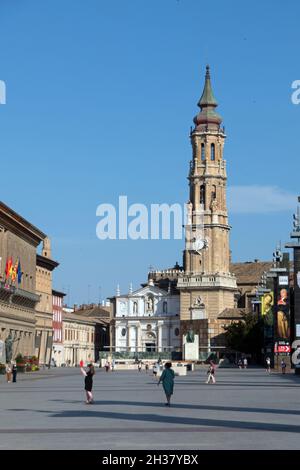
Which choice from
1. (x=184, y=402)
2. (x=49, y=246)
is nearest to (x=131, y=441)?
(x=184, y=402)

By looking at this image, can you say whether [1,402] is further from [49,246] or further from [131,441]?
[49,246]

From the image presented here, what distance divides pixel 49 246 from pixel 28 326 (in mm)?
40171

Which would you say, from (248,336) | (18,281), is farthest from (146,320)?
(18,281)

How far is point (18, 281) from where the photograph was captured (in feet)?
356

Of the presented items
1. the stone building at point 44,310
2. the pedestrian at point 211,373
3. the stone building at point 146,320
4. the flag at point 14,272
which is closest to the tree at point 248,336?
the stone building at point 44,310

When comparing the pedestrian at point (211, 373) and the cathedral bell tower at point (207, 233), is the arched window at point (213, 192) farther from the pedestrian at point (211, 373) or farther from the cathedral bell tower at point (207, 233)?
the pedestrian at point (211, 373)

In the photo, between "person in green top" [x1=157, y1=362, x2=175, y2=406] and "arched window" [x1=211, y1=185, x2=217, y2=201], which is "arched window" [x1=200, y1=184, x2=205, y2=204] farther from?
"person in green top" [x1=157, y1=362, x2=175, y2=406]

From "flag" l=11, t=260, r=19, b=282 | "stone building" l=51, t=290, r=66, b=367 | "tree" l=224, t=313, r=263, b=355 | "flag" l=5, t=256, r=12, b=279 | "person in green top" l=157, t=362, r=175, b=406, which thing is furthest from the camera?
"stone building" l=51, t=290, r=66, b=367

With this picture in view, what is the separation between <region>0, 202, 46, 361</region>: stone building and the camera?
100 meters

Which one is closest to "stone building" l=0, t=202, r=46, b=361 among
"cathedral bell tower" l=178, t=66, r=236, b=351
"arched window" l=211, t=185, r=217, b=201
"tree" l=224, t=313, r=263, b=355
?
"tree" l=224, t=313, r=263, b=355

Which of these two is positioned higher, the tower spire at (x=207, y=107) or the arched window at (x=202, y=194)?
the tower spire at (x=207, y=107)

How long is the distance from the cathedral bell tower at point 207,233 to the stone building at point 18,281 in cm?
5824

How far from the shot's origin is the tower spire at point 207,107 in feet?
596
